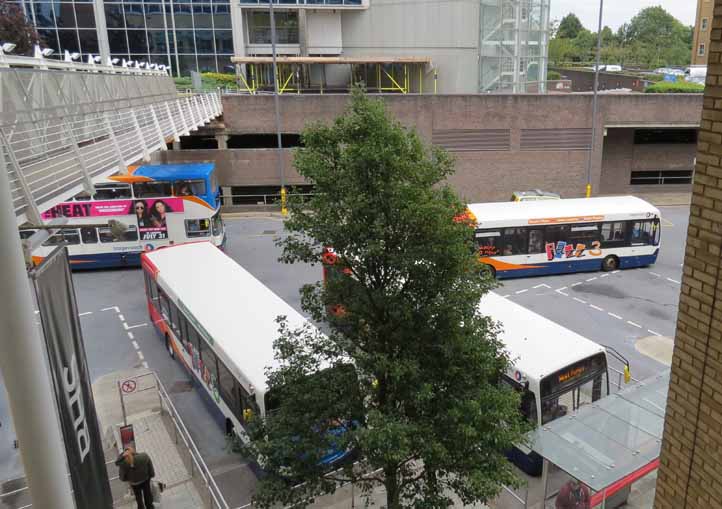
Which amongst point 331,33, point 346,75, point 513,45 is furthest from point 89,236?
point 513,45

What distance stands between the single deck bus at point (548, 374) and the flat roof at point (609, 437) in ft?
3.46

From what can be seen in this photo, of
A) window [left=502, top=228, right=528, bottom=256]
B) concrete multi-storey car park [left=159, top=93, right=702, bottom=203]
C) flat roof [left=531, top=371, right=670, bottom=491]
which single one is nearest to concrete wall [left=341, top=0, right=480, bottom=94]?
concrete multi-storey car park [left=159, top=93, right=702, bottom=203]

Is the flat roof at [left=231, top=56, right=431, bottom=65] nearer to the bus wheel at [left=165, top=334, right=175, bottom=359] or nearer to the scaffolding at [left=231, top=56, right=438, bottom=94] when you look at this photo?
the scaffolding at [left=231, top=56, right=438, bottom=94]

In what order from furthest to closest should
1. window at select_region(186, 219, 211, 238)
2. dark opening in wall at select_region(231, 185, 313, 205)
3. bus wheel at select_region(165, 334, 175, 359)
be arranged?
dark opening in wall at select_region(231, 185, 313, 205) → window at select_region(186, 219, 211, 238) → bus wheel at select_region(165, 334, 175, 359)

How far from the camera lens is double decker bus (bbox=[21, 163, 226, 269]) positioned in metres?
20.9

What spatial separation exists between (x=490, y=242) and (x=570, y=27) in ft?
434

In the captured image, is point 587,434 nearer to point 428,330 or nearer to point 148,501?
point 428,330

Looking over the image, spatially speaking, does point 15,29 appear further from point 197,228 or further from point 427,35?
point 427,35

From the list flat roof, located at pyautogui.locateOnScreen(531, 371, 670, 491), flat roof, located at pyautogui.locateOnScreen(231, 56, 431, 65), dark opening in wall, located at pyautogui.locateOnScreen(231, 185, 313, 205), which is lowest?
dark opening in wall, located at pyautogui.locateOnScreen(231, 185, 313, 205)

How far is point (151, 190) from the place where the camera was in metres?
21.3

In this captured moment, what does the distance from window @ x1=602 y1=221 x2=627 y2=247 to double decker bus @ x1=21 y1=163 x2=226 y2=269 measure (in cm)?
1412

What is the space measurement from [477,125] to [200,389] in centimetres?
2288

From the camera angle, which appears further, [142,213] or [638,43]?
[638,43]

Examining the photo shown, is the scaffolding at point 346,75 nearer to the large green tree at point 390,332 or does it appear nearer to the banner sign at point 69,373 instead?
the large green tree at point 390,332
